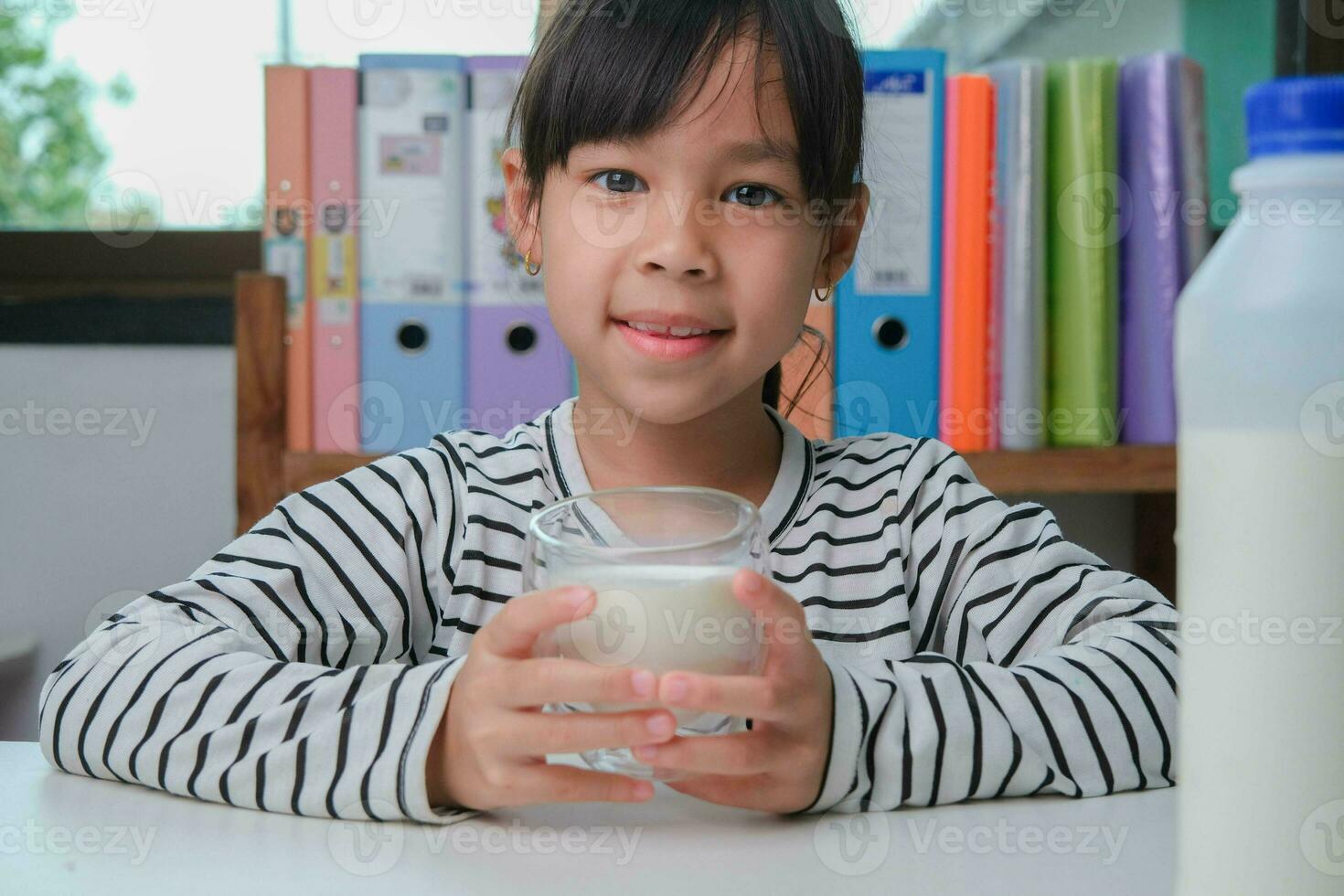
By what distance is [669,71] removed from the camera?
2.87 feet

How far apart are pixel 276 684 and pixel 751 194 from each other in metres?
0.47

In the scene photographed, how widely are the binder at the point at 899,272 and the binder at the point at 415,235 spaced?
45 cm

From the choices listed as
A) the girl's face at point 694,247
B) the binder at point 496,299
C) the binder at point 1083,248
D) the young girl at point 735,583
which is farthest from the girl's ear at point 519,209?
the binder at point 1083,248

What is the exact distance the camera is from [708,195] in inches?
34.3

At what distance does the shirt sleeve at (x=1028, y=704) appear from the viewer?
0.59m

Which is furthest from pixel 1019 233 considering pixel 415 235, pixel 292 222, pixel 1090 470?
pixel 292 222

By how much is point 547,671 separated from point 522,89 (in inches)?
25.0

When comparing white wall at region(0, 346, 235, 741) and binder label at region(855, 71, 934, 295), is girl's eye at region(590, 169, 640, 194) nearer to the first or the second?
binder label at region(855, 71, 934, 295)

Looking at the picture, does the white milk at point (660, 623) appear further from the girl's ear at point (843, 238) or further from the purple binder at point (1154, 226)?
the purple binder at point (1154, 226)

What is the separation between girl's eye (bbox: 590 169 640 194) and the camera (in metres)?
0.89

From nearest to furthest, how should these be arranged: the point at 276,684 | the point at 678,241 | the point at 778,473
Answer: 1. the point at 276,684
2. the point at 678,241
3. the point at 778,473

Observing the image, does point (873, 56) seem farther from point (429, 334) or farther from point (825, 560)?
point (825, 560)

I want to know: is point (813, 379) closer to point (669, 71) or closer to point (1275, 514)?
point (669, 71)

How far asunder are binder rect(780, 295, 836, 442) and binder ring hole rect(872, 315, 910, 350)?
0.18 ft
